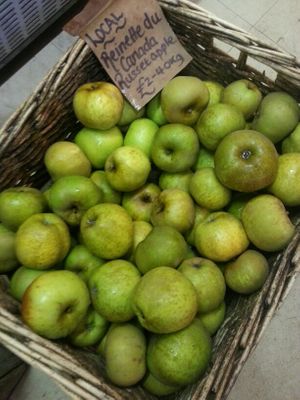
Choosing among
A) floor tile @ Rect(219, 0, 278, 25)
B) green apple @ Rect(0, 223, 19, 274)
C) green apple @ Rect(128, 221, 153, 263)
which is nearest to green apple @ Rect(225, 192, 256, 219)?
green apple @ Rect(128, 221, 153, 263)

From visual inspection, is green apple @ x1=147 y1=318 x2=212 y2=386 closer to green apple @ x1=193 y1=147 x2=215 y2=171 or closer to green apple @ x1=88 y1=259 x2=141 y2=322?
green apple @ x1=88 y1=259 x2=141 y2=322

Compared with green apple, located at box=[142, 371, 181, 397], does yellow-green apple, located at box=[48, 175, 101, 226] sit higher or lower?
higher

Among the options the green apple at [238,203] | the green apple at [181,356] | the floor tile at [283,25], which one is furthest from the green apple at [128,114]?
the floor tile at [283,25]

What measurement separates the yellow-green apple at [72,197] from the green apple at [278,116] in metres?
0.45

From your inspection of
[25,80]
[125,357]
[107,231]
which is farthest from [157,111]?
[25,80]

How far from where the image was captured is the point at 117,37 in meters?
1.12

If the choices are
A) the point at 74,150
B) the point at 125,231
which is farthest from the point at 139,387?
the point at 74,150

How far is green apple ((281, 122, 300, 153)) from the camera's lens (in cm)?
108

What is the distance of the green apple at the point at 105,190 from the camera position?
1.14 meters

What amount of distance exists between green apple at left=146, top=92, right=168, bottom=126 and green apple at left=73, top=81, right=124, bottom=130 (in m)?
0.10

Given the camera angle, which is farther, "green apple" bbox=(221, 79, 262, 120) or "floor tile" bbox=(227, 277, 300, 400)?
"floor tile" bbox=(227, 277, 300, 400)

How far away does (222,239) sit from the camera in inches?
38.8

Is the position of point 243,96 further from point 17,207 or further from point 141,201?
point 17,207

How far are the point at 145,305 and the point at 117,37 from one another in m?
0.70
